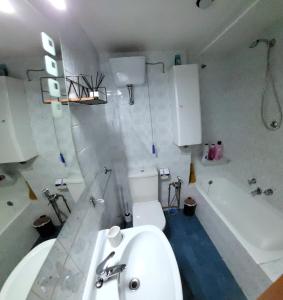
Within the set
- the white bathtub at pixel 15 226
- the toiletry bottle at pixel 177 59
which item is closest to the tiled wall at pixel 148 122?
the toiletry bottle at pixel 177 59

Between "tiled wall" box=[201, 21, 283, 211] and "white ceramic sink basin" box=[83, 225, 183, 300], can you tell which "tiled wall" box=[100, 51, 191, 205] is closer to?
"tiled wall" box=[201, 21, 283, 211]

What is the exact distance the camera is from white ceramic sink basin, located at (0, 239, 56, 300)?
43cm

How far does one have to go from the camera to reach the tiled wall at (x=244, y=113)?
60.9 inches

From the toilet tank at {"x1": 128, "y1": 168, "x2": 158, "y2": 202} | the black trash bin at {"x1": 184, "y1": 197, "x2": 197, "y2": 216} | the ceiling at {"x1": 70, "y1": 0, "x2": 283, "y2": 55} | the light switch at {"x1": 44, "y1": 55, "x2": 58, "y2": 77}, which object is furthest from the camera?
the black trash bin at {"x1": 184, "y1": 197, "x2": 197, "y2": 216}

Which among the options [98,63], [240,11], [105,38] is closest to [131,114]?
[98,63]

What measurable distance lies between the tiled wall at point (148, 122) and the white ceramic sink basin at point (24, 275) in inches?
58.3

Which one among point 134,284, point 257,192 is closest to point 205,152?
point 257,192

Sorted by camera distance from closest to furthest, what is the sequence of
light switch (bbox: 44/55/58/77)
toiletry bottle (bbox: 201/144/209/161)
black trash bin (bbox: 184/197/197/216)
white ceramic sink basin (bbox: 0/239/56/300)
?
white ceramic sink basin (bbox: 0/239/56/300) < light switch (bbox: 44/55/58/77) < black trash bin (bbox: 184/197/197/216) < toiletry bottle (bbox: 201/144/209/161)

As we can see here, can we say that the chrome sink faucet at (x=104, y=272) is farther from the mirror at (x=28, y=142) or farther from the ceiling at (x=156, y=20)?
the ceiling at (x=156, y=20)

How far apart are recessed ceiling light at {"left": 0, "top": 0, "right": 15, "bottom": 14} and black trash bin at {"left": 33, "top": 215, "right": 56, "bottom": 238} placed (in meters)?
0.75

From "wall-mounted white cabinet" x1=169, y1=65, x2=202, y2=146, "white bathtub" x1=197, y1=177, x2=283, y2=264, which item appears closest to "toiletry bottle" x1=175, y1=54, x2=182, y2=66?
"wall-mounted white cabinet" x1=169, y1=65, x2=202, y2=146

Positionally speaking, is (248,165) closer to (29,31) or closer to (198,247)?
(198,247)

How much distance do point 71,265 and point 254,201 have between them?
198 centimetres

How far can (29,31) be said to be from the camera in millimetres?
640
